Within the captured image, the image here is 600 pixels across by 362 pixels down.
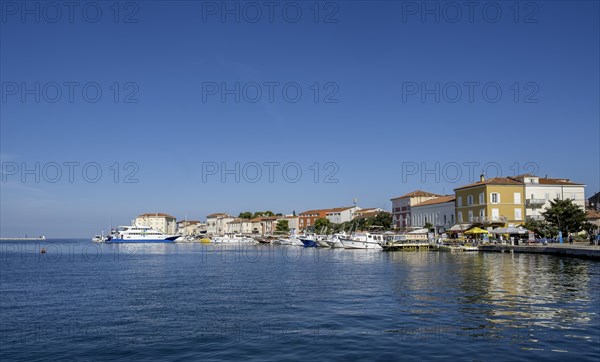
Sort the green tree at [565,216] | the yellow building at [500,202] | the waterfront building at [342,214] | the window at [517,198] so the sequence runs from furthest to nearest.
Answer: the waterfront building at [342,214]
the window at [517,198]
the yellow building at [500,202]
the green tree at [565,216]

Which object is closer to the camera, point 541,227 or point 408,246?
point 541,227

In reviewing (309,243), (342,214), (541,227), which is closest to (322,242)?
(309,243)

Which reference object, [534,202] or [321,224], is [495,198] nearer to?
[534,202]

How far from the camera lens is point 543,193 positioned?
3103 inches

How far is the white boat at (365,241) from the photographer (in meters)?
83.4

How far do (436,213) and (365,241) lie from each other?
19.4 m

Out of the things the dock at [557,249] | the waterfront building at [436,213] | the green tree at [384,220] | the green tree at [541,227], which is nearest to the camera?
the dock at [557,249]

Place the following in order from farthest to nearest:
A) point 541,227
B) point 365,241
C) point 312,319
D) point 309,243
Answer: point 309,243
point 365,241
point 541,227
point 312,319

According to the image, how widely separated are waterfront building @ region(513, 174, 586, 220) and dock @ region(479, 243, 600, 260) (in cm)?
1645

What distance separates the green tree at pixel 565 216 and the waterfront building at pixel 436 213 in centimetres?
2278

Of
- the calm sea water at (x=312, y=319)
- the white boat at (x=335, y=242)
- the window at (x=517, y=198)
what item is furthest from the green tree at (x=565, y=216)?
the white boat at (x=335, y=242)

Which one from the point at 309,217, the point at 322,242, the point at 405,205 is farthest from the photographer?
the point at 309,217

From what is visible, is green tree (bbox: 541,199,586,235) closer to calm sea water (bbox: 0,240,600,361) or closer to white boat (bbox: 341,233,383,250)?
white boat (bbox: 341,233,383,250)

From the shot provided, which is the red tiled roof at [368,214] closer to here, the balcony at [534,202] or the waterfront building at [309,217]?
the waterfront building at [309,217]
